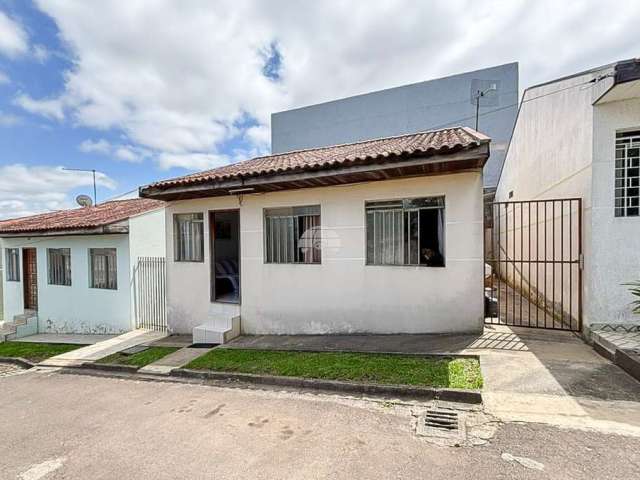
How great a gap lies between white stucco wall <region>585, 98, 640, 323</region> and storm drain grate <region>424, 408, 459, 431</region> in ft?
12.6

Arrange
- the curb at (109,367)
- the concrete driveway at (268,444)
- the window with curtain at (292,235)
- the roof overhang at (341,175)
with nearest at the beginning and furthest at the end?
the concrete driveway at (268,444)
the roof overhang at (341,175)
the curb at (109,367)
the window with curtain at (292,235)

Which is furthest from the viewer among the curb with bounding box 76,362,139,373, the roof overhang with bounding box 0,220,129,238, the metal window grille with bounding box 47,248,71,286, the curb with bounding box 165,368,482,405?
the metal window grille with bounding box 47,248,71,286

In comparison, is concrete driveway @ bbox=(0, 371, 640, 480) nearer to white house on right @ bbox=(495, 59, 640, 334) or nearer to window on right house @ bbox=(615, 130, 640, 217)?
white house on right @ bbox=(495, 59, 640, 334)

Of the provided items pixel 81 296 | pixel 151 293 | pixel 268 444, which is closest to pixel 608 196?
pixel 268 444

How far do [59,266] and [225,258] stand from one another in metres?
7.21

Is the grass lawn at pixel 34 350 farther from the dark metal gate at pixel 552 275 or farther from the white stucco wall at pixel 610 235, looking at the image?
the white stucco wall at pixel 610 235

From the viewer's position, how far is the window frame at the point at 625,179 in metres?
5.83

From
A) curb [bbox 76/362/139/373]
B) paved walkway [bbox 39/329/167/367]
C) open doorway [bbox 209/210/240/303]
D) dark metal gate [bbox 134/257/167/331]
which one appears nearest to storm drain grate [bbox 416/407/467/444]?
curb [bbox 76/362/139/373]

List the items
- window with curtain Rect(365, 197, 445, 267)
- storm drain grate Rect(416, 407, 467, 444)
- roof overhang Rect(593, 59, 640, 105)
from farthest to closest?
window with curtain Rect(365, 197, 445, 267), roof overhang Rect(593, 59, 640, 105), storm drain grate Rect(416, 407, 467, 444)

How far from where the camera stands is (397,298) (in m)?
7.15

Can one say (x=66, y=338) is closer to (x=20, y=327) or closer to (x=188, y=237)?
(x=20, y=327)

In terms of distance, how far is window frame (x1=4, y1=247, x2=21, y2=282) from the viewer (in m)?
15.0

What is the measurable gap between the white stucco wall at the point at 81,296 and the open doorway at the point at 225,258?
3.09m

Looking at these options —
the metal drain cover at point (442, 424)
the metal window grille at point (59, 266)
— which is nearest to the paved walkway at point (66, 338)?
the metal window grille at point (59, 266)
